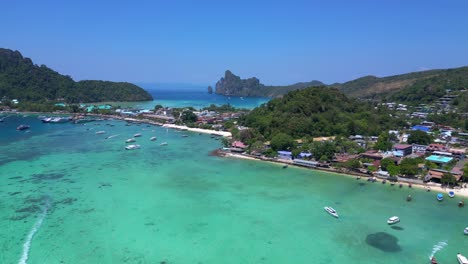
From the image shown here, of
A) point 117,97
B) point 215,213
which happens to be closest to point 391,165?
point 215,213

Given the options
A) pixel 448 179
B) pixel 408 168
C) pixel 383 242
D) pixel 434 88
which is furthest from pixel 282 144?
pixel 434 88

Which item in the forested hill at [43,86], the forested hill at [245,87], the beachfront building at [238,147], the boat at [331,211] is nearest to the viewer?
the boat at [331,211]

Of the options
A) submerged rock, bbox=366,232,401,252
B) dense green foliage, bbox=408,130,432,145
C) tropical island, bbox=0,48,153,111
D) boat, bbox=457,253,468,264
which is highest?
tropical island, bbox=0,48,153,111

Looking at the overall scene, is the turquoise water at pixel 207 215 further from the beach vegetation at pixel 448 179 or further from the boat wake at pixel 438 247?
the beach vegetation at pixel 448 179

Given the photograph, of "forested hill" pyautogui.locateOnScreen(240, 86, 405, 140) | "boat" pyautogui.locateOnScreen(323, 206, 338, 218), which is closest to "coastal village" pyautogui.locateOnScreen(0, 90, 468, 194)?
"forested hill" pyautogui.locateOnScreen(240, 86, 405, 140)

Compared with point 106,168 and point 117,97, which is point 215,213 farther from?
point 117,97

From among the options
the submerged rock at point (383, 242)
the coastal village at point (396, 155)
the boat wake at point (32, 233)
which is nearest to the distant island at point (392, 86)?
the coastal village at point (396, 155)

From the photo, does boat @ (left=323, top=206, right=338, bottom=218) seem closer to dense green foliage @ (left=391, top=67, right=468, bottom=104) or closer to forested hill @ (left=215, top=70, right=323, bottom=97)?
dense green foliage @ (left=391, top=67, right=468, bottom=104)
